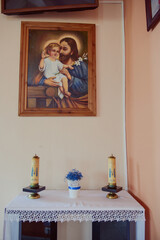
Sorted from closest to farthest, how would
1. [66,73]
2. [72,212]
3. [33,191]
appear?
[72,212], [33,191], [66,73]

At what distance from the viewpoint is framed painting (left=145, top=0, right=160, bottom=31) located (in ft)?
4.62

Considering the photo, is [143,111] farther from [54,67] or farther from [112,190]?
[54,67]

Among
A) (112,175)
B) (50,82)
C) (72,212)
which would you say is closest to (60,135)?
(50,82)

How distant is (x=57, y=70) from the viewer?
2.06 meters

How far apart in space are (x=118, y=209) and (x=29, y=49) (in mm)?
1732

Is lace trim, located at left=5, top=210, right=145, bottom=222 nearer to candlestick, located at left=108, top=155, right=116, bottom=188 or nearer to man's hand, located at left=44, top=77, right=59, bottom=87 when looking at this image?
candlestick, located at left=108, top=155, right=116, bottom=188

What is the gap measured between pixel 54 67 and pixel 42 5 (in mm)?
598

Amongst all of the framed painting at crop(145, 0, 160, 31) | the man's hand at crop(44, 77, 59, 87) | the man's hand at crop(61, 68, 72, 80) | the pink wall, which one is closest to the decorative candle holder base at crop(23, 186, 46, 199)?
the pink wall

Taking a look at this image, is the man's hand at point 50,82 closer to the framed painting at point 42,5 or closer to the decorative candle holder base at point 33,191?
the framed painting at point 42,5

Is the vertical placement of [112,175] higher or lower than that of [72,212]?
higher

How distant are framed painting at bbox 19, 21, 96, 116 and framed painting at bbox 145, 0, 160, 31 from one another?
66 centimetres

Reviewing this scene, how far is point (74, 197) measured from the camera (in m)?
1.63

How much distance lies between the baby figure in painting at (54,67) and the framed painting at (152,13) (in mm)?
855

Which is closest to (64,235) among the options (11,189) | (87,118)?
(11,189)
